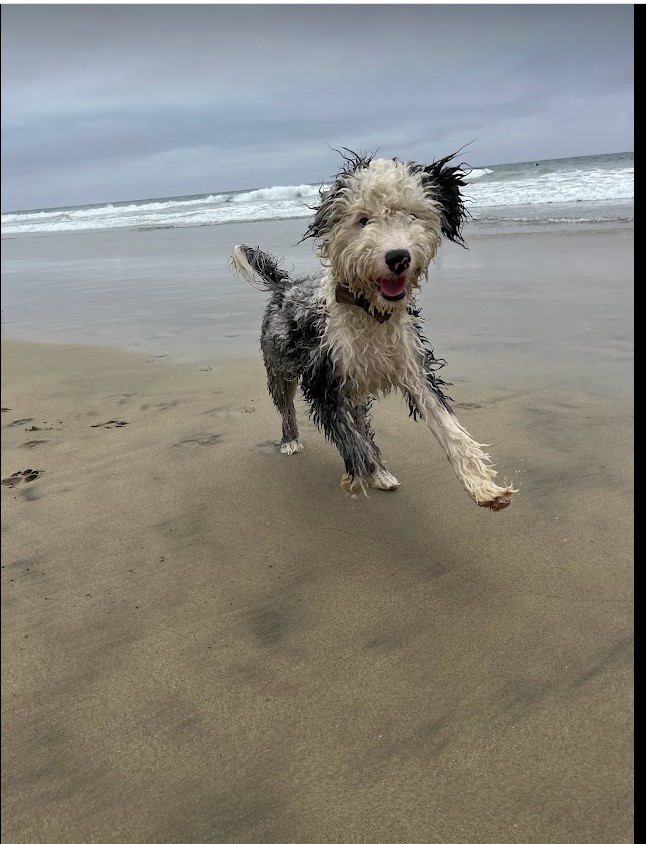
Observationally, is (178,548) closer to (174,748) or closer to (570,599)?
(174,748)

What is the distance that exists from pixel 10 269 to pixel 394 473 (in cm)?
1478

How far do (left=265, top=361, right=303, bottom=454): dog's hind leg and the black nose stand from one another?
5.58ft

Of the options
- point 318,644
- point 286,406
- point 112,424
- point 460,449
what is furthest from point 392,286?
point 112,424

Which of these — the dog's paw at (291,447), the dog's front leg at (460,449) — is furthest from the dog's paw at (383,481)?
the dog's paw at (291,447)

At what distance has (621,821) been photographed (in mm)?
1934

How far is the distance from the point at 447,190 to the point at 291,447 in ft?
6.58

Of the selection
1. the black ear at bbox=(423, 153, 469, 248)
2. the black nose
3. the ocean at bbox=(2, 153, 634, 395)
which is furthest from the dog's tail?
the black nose

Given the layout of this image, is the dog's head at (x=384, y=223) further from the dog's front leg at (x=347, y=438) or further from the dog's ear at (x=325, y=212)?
the dog's front leg at (x=347, y=438)

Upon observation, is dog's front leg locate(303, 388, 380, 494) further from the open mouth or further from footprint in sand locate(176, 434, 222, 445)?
footprint in sand locate(176, 434, 222, 445)

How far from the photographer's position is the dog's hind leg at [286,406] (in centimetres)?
480

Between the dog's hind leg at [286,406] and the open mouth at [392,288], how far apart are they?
5.02 ft

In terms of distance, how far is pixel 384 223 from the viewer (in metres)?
3.30

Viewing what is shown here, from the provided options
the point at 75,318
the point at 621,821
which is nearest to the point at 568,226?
the point at 75,318

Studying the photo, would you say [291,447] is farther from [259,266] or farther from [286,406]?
[259,266]
